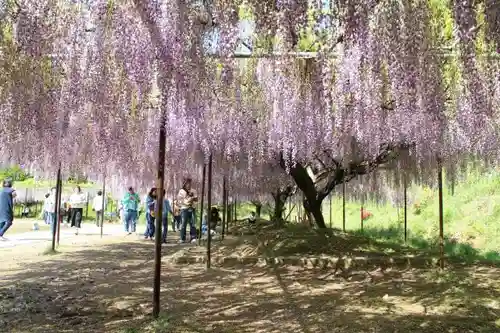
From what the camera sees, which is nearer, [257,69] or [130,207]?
[257,69]

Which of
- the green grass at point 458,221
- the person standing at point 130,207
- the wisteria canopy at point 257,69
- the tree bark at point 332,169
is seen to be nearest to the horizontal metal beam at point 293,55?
the wisteria canopy at point 257,69

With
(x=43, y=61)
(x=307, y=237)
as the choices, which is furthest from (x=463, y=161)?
(x=43, y=61)

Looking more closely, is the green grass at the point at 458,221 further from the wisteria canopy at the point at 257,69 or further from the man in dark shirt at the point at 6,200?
the man in dark shirt at the point at 6,200

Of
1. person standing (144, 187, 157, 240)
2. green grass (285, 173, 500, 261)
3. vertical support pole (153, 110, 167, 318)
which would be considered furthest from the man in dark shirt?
green grass (285, 173, 500, 261)

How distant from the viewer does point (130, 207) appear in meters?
13.3

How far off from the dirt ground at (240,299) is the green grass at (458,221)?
585cm

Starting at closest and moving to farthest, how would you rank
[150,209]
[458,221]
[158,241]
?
[158,241]
[150,209]
[458,221]

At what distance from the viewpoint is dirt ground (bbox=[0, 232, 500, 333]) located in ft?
13.2

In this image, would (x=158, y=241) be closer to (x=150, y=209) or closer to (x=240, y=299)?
(x=240, y=299)

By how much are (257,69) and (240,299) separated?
11.1 ft

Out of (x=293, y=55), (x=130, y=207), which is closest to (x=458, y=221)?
(x=130, y=207)

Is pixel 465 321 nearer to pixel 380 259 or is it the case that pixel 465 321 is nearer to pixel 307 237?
pixel 380 259

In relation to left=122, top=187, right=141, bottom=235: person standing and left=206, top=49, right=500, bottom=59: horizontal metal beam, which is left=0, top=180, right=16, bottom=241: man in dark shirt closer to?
left=122, top=187, right=141, bottom=235: person standing

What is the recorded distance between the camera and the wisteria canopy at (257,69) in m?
3.77
